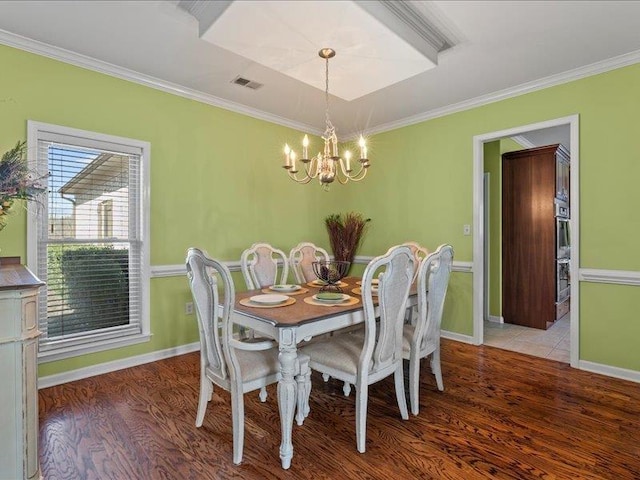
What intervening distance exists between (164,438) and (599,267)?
3601 mm

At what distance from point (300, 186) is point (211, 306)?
9.86 feet

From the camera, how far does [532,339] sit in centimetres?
398

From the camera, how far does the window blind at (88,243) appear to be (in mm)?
2787

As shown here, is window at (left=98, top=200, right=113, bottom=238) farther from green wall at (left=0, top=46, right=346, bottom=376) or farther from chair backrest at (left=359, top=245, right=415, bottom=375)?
chair backrest at (left=359, top=245, right=415, bottom=375)

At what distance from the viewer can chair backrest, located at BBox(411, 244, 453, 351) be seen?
231cm

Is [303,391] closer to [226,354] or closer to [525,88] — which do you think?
[226,354]

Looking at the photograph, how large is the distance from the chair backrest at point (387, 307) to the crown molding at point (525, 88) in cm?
251

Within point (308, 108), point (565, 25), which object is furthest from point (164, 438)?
point (565, 25)

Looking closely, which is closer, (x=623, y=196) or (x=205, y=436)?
(x=205, y=436)

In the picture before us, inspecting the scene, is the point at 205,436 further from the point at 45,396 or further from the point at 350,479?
the point at 45,396

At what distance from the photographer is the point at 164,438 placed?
204 cm

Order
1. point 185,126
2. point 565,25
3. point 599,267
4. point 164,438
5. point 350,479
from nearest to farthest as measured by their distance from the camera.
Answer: point 350,479, point 164,438, point 565,25, point 599,267, point 185,126

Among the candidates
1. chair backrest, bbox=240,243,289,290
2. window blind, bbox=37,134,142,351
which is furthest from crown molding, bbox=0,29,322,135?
chair backrest, bbox=240,243,289,290

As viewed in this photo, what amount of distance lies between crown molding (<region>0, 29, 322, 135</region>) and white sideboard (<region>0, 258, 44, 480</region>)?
2127 mm
